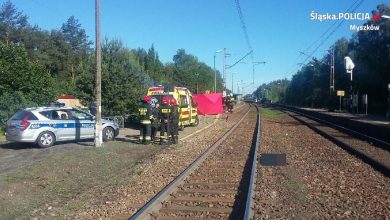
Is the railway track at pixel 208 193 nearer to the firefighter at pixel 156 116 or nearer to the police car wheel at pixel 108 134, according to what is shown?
the firefighter at pixel 156 116

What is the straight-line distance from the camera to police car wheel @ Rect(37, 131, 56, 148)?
59.2ft

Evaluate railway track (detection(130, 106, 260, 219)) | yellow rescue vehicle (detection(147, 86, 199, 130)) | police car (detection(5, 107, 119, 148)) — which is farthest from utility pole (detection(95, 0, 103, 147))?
yellow rescue vehicle (detection(147, 86, 199, 130))

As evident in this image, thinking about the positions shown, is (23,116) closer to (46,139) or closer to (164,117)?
(46,139)

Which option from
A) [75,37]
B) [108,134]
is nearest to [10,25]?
[75,37]

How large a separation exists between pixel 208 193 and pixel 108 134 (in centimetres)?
1151

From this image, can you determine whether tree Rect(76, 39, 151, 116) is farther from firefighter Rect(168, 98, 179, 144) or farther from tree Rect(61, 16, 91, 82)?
tree Rect(61, 16, 91, 82)

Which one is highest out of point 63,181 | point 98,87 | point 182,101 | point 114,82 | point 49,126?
point 114,82

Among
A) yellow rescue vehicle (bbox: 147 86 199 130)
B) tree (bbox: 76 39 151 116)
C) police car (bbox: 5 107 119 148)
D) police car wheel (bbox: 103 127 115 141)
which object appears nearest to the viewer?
police car (bbox: 5 107 119 148)

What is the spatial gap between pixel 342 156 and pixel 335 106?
63134 millimetres

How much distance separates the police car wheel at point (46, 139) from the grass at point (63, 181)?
1806mm

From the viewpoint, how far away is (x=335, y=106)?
77.3 metres

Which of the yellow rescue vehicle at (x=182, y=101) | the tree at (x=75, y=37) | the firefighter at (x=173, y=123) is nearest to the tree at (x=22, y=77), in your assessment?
the yellow rescue vehicle at (x=182, y=101)

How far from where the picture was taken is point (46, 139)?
60.0 ft

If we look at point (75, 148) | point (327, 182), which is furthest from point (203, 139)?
point (327, 182)
